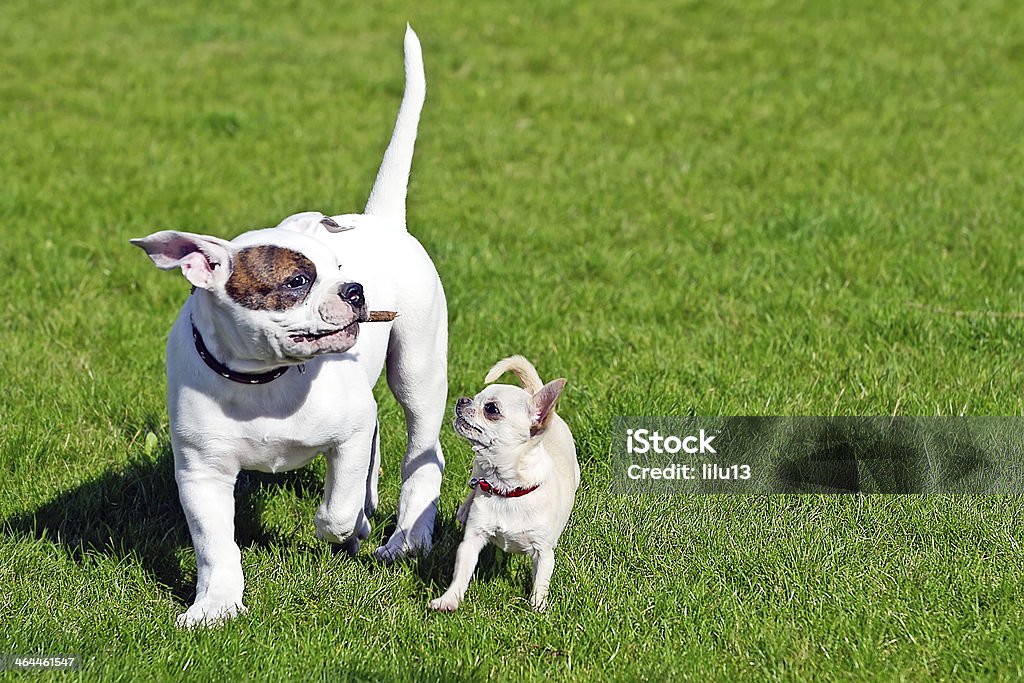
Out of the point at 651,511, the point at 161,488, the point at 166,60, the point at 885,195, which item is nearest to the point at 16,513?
the point at 161,488

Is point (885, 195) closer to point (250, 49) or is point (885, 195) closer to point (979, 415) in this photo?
point (979, 415)

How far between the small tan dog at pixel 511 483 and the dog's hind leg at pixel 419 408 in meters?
0.38

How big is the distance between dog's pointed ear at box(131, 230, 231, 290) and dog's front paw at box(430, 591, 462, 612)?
4.17 feet

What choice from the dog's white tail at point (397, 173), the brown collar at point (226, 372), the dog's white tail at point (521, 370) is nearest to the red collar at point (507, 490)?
the dog's white tail at point (521, 370)

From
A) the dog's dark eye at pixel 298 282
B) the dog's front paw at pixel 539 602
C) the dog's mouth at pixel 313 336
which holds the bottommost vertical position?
the dog's front paw at pixel 539 602

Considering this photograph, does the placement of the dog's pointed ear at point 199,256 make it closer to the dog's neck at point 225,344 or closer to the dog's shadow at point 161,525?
the dog's neck at point 225,344

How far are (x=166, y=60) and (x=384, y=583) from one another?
26.3 ft

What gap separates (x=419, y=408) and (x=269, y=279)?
45.5 inches

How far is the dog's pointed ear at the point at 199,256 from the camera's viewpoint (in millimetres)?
3398

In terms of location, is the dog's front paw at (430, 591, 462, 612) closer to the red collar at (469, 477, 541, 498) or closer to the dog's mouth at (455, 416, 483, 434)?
the red collar at (469, 477, 541, 498)

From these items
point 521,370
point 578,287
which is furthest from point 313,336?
point 578,287

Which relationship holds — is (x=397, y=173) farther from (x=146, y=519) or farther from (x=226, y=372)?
(x=146, y=519)

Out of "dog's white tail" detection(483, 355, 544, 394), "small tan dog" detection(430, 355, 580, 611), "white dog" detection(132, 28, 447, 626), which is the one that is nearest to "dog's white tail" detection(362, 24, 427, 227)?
"white dog" detection(132, 28, 447, 626)

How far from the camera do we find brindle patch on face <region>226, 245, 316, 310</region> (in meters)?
3.40
